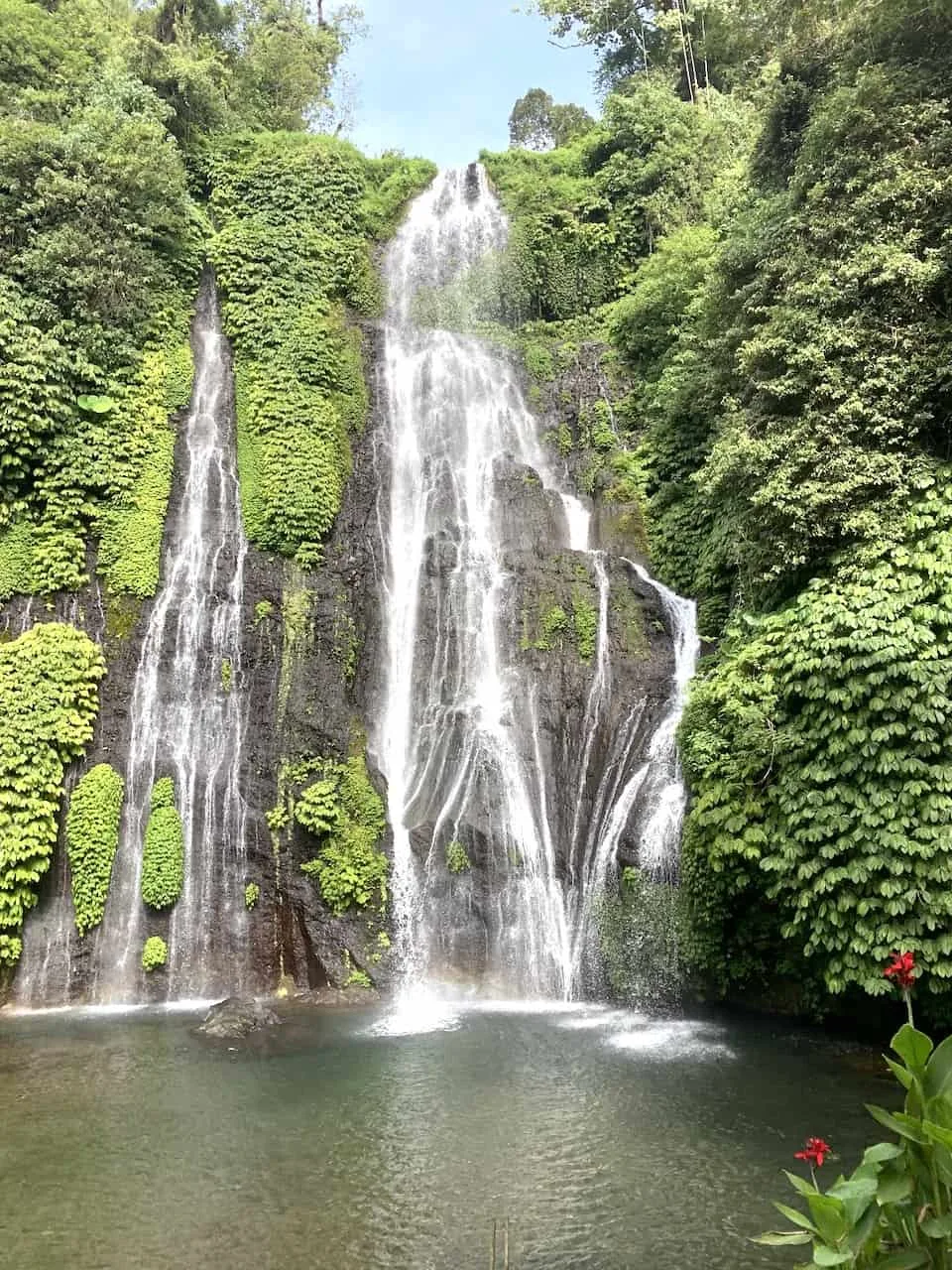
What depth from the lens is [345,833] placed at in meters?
12.7

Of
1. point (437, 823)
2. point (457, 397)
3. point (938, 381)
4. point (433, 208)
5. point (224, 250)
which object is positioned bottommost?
point (437, 823)

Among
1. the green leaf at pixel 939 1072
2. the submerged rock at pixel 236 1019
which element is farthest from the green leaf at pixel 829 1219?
the submerged rock at pixel 236 1019

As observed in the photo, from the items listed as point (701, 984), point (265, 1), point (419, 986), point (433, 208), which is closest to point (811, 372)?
point (701, 984)

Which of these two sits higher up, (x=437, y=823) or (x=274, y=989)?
(x=437, y=823)

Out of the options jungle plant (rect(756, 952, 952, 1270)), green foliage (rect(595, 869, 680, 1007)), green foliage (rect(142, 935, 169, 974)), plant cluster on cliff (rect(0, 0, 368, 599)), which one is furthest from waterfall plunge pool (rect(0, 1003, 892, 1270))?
plant cluster on cliff (rect(0, 0, 368, 599))

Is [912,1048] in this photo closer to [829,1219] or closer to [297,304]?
[829,1219]

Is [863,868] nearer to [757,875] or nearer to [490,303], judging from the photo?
[757,875]

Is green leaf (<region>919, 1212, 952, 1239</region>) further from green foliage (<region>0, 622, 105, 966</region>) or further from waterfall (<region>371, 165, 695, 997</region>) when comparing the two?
green foliage (<region>0, 622, 105, 966</region>)

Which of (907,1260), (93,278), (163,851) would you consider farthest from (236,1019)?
(93,278)

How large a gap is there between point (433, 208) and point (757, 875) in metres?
20.3

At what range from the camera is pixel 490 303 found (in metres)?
22.2

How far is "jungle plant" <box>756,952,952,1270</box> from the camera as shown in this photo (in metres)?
2.78

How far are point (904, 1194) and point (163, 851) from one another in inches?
455

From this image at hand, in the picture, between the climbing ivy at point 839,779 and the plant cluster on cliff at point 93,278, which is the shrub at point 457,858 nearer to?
the climbing ivy at point 839,779
